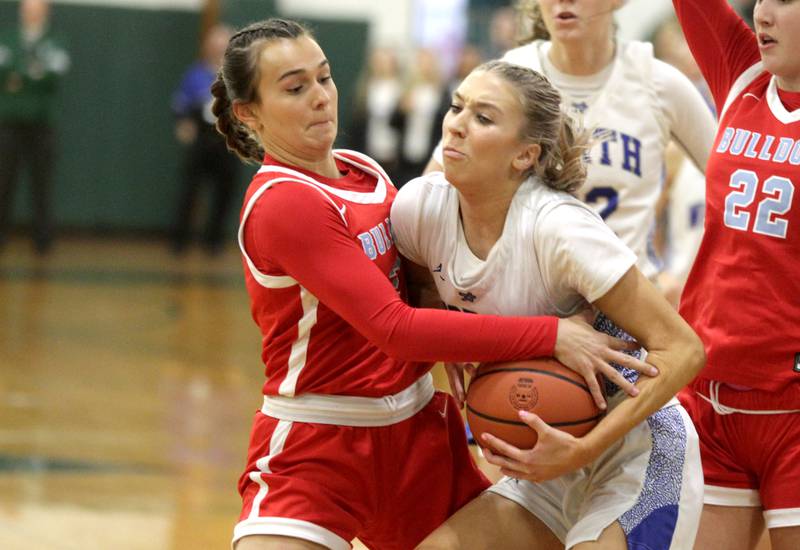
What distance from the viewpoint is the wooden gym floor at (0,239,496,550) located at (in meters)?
5.67

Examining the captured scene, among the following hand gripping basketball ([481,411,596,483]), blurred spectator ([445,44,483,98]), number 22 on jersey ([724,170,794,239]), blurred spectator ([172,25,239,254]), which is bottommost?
blurred spectator ([172,25,239,254])

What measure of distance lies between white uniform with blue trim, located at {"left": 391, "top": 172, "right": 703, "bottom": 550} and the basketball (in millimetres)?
160

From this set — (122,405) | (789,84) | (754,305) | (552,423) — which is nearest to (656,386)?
(552,423)

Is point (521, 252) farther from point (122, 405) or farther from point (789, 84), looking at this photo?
point (122, 405)

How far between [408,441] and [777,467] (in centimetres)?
95

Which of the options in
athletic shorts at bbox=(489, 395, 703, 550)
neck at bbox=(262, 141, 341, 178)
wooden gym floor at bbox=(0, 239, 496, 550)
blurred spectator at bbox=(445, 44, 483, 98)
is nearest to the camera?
athletic shorts at bbox=(489, 395, 703, 550)

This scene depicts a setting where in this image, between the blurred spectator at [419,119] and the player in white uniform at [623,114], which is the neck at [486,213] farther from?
the blurred spectator at [419,119]

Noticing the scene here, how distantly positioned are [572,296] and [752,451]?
65 cm

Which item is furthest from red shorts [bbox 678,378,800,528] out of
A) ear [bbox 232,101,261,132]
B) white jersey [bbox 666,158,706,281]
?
white jersey [bbox 666,158,706,281]

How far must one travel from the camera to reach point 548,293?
10.2 ft

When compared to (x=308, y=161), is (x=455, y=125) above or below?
above

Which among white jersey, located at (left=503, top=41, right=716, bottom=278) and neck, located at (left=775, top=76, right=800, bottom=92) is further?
white jersey, located at (left=503, top=41, right=716, bottom=278)

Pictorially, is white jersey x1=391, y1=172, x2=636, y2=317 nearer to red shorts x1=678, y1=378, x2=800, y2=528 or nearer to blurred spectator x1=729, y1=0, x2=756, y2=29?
red shorts x1=678, y1=378, x2=800, y2=528

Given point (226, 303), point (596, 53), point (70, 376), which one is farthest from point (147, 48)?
point (596, 53)
